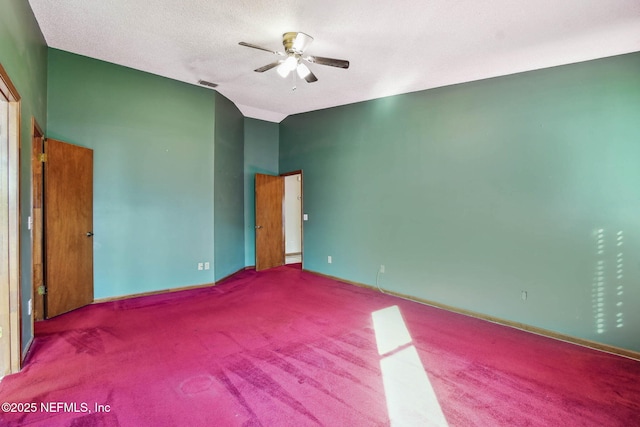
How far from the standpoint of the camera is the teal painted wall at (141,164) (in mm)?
3678

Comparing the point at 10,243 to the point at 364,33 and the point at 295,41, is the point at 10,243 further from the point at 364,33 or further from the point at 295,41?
the point at 364,33

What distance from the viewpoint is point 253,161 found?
604 centimetres

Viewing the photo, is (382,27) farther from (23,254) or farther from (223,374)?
(23,254)

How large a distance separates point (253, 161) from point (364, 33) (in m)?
3.75

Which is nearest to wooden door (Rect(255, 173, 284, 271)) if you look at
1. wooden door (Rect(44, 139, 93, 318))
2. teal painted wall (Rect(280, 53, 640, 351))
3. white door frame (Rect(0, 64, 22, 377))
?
teal painted wall (Rect(280, 53, 640, 351))

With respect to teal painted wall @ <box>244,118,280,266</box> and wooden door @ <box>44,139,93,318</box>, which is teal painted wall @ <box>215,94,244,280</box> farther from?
wooden door @ <box>44,139,93,318</box>

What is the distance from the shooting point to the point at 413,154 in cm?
410

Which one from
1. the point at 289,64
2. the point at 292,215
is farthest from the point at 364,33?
the point at 292,215

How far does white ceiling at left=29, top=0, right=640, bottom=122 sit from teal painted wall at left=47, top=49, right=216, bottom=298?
0.37 meters

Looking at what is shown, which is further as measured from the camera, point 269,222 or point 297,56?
point 269,222

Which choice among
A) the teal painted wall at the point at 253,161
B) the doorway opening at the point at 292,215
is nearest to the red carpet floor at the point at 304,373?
the teal painted wall at the point at 253,161

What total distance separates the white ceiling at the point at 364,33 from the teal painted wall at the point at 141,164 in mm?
374

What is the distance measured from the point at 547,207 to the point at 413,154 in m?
1.70

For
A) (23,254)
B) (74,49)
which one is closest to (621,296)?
(23,254)
